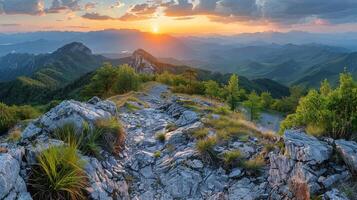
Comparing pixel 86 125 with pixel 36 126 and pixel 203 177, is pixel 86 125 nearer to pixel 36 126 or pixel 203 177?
pixel 36 126

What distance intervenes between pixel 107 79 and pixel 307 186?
5809cm

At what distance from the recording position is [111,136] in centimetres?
1534

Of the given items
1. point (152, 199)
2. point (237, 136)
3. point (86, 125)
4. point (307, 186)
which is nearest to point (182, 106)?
point (237, 136)

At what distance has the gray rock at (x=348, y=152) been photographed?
414 inches

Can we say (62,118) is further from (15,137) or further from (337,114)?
(337,114)

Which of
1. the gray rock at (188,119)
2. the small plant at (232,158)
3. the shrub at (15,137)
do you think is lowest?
the shrub at (15,137)

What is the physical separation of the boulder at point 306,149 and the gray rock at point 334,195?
1.38 metres

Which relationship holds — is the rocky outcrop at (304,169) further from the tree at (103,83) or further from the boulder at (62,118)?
the tree at (103,83)

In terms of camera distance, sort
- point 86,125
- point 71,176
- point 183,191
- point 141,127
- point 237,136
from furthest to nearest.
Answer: point 141,127 < point 237,136 < point 86,125 < point 183,191 < point 71,176

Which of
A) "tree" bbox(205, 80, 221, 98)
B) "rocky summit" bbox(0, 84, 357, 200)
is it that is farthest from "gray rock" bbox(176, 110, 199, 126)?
"tree" bbox(205, 80, 221, 98)

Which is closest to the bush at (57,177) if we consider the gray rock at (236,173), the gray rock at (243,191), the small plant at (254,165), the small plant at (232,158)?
the gray rock at (243,191)

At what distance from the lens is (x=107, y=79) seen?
65.0 metres

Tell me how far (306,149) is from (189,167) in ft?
16.2

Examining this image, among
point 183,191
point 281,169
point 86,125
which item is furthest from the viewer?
point 86,125
